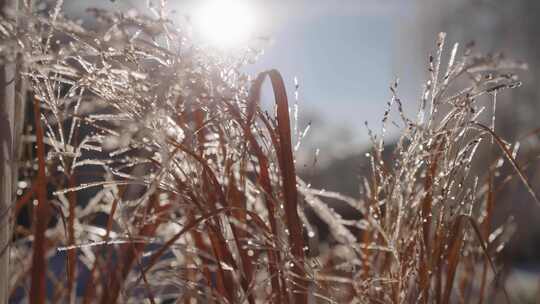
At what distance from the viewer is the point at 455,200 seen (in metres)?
1.04

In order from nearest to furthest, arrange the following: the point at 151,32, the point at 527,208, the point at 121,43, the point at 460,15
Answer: the point at 121,43, the point at 151,32, the point at 527,208, the point at 460,15

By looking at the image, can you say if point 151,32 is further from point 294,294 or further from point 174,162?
point 294,294

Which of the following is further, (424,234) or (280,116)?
(424,234)

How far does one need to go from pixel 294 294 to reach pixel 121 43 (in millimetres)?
428

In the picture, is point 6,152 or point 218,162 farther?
point 218,162

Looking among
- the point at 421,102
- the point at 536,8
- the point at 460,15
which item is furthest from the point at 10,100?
the point at 536,8

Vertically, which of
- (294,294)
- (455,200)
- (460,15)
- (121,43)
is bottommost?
(294,294)

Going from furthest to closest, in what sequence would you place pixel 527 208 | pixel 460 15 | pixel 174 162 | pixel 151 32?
pixel 460 15 → pixel 527 208 → pixel 174 162 → pixel 151 32

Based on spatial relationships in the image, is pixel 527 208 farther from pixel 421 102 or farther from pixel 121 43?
pixel 121 43

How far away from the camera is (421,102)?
0.98 m

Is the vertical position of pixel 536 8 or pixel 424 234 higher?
pixel 536 8

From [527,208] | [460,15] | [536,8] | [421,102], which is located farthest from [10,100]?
[536,8]

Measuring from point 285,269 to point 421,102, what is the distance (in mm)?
319

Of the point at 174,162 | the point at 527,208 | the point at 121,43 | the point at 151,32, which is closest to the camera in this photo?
the point at 121,43
